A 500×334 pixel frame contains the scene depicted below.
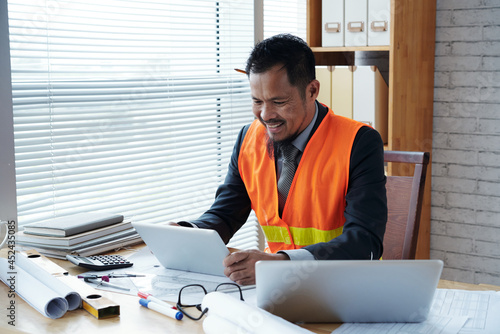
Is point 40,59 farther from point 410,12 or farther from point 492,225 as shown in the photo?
point 492,225

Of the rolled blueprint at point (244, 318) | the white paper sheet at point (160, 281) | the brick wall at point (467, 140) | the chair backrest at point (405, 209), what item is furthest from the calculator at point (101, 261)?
the brick wall at point (467, 140)

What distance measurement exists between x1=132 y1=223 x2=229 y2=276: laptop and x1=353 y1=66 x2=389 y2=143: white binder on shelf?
1.54m

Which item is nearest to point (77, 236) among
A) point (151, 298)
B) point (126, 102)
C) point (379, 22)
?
point (151, 298)

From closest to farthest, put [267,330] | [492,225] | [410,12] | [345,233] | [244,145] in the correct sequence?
[267,330]
[345,233]
[244,145]
[410,12]
[492,225]

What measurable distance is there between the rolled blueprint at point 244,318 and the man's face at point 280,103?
2.32ft

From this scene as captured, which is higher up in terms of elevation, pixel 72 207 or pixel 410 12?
pixel 410 12

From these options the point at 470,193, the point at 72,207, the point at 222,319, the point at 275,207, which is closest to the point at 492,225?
the point at 470,193

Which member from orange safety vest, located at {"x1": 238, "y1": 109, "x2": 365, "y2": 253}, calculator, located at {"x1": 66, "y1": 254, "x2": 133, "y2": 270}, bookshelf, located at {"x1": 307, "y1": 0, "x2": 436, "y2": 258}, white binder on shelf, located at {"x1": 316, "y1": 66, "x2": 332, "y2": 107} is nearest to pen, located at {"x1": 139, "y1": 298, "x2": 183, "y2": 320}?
calculator, located at {"x1": 66, "y1": 254, "x2": 133, "y2": 270}

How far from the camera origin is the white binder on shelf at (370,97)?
2.76m

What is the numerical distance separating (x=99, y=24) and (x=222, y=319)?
1.59 m

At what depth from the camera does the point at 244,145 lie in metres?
1.96

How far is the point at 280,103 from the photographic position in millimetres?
1752

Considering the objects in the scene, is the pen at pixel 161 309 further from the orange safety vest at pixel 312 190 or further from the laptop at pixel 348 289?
the orange safety vest at pixel 312 190

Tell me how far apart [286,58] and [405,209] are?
59 centimetres
